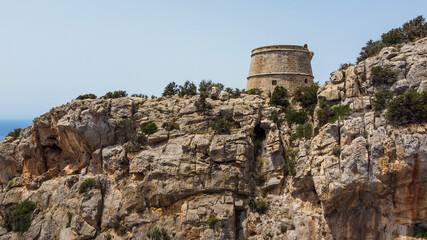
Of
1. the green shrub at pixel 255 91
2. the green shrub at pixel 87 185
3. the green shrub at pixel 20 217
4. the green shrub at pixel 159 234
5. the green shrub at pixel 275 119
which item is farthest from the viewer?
the green shrub at pixel 255 91

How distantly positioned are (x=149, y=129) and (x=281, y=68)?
535 inches

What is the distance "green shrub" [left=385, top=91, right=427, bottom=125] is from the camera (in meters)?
28.7

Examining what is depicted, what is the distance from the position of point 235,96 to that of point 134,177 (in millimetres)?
10870

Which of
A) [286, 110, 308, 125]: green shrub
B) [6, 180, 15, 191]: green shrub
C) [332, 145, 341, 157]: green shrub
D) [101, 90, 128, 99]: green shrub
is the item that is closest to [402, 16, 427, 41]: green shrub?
[286, 110, 308, 125]: green shrub

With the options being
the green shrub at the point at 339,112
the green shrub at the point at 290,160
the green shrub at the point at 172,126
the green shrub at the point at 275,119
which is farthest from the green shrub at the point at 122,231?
the green shrub at the point at 339,112

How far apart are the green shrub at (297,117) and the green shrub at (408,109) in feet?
24.9

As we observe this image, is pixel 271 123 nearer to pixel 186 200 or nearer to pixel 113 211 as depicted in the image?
pixel 186 200

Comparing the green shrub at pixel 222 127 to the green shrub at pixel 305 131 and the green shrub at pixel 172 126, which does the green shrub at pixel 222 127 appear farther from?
the green shrub at pixel 305 131

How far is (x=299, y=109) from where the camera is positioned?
122 ft

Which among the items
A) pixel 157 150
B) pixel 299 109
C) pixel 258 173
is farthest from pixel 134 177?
pixel 299 109

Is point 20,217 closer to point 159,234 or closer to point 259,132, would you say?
point 159,234

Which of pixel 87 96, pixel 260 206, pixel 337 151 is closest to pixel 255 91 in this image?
pixel 260 206

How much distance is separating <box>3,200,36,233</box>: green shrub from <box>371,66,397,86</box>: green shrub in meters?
Result: 29.6

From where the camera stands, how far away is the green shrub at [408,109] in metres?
28.7
